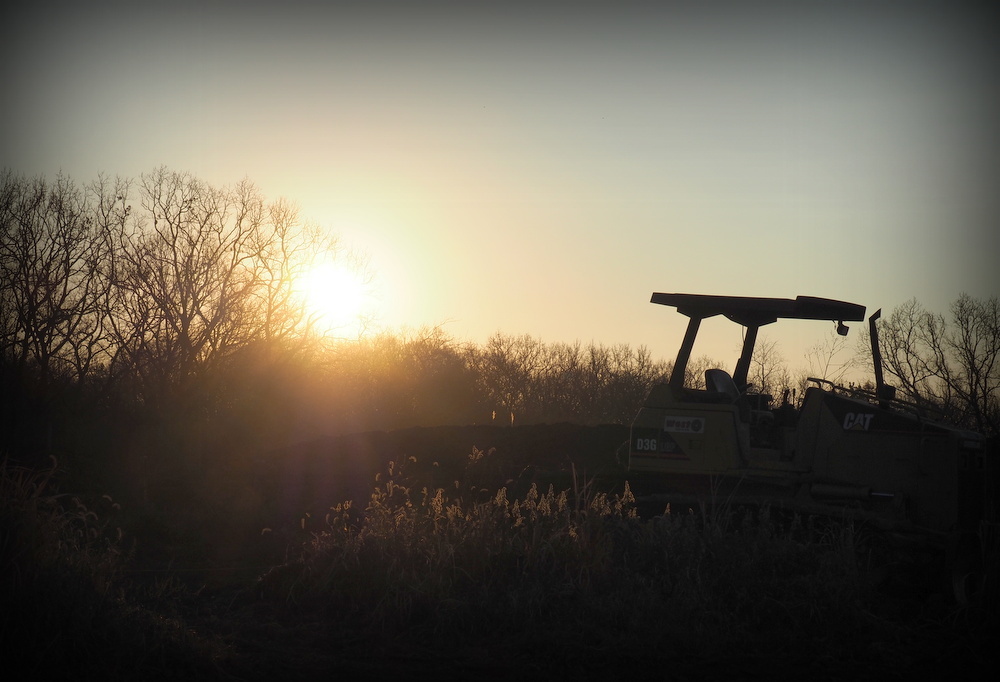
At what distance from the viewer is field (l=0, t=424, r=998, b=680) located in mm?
6090

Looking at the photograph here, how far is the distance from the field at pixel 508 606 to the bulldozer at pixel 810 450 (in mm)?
388

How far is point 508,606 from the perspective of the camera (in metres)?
7.48

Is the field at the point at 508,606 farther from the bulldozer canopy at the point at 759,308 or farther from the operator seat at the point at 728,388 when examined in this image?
the bulldozer canopy at the point at 759,308

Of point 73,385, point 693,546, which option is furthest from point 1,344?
point 693,546

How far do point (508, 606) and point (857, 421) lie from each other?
4.80 metres

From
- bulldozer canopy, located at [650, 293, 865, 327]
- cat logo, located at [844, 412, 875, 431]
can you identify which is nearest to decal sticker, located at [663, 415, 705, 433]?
bulldozer canopy, located at [650, 293, 865, 327]

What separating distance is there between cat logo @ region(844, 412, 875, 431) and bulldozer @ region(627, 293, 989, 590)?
1cm

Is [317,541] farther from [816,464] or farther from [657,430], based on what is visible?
[816,464]

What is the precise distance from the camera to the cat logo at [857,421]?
9766 mm

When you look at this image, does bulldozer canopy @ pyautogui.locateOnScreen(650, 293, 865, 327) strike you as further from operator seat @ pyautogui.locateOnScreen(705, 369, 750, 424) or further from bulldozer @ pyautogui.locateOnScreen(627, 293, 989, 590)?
operator seat @ pyautogui.locateOnScreen(705, 369, 750, 424)

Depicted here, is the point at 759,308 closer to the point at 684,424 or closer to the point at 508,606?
the point at 684,424

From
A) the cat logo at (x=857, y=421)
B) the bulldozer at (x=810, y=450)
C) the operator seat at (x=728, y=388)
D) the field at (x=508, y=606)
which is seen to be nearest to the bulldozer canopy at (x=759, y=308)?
the bulldozer at (x=810, y=450)

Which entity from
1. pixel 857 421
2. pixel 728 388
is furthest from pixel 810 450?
pixel 728 388

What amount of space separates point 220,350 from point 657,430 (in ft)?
79.0
